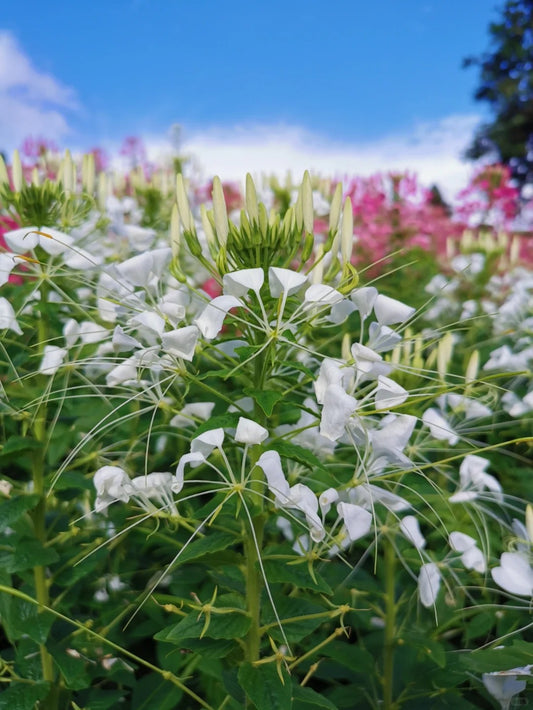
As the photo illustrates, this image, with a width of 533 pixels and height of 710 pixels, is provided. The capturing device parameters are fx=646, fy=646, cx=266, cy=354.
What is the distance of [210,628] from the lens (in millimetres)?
1363

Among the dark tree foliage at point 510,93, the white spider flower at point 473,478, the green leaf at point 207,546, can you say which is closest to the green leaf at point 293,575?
the green leaf at point 207,546

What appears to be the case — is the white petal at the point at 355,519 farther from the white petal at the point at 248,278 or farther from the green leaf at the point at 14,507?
the green leaf at the point at 14,507

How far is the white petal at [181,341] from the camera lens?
1313mm

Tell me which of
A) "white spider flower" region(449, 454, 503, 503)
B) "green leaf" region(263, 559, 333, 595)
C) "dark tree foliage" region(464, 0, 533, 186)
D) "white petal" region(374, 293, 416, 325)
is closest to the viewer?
"green leaf" region(263, 559, 333, 595)

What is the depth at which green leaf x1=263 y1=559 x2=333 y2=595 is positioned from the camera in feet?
4.38

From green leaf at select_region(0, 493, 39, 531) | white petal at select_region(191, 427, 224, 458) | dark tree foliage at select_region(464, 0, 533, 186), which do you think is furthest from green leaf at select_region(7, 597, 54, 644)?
dark tree foliage at select_region(464, 0, 533, 186)

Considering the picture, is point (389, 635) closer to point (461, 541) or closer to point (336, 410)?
point (461, 541)

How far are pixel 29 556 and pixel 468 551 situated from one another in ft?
4.10

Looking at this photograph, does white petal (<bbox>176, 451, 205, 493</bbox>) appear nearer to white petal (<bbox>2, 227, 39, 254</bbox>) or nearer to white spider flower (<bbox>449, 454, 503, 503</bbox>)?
white petal (<bbox>2, 227, 39, 254</bbox>)

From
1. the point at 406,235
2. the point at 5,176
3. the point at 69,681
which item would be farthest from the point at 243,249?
the point at 406,235

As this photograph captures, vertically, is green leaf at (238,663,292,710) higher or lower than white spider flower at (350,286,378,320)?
lower

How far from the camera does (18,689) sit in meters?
1.75

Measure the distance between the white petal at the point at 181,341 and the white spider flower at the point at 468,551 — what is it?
0.99 m

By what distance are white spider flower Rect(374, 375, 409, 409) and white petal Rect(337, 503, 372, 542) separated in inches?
8.8
